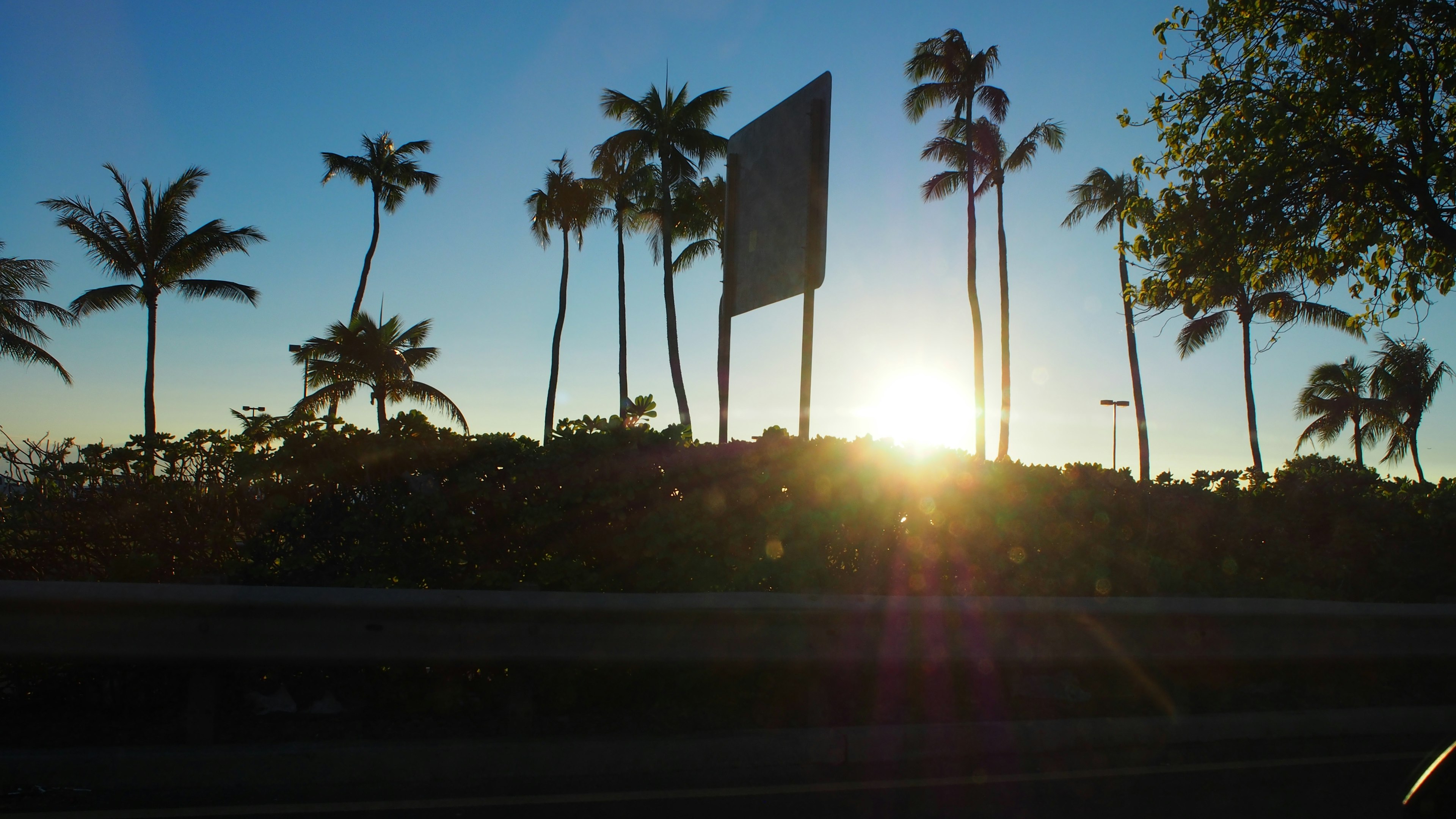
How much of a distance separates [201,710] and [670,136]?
33.5 meters

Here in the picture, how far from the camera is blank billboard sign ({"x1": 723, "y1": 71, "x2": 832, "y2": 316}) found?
712 cm

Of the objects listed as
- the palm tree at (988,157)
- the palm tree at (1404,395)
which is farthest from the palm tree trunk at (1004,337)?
the palm tree at (1404,395)

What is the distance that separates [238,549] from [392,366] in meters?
38.5

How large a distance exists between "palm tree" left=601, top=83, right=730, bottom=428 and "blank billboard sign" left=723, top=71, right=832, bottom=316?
2738cm

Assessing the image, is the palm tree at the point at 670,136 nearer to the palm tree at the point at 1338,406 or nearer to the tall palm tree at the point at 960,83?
the tall palm tree at the point at 960,83

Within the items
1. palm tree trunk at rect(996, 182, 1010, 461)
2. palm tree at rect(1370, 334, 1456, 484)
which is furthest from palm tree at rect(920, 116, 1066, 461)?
palm tree at rect(1370, 334, 1456, 484)

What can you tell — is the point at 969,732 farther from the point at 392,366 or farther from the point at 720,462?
the point at 392,366

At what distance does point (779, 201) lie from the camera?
24.7 ft

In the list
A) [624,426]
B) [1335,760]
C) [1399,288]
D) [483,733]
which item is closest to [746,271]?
[624,426]

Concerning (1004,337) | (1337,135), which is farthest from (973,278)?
(1337,135)

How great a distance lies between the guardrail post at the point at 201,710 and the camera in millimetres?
4812

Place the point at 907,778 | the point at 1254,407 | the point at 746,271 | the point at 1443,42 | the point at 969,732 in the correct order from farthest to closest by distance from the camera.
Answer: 1. the point at 1254,407
2. the point at 1443,42
3. the point at 746,271
4. the point at 969,732
5. the point at 907,778

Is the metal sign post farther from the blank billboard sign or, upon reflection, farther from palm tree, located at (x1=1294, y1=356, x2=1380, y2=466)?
palm tree, located at (x1=1294, y1=356, x2=1380, y2=466)

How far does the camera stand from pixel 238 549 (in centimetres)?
673
